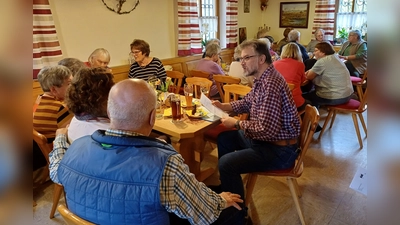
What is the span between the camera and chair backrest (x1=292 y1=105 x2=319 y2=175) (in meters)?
1.75

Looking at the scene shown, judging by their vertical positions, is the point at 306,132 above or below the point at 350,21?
below

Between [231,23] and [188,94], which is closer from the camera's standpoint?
[188,94]

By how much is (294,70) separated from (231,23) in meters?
2.85

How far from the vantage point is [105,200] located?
980 mm

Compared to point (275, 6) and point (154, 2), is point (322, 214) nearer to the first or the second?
point (154, 2)

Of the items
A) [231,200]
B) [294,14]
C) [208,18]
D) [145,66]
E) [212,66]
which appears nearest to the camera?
[231,200]

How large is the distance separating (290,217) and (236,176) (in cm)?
58

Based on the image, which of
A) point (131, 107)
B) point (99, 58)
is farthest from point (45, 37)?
point (131, 107)

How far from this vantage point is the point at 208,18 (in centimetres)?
537

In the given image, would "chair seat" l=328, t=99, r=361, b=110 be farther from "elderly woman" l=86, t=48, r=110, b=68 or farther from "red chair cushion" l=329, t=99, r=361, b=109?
"elderly woman" l=86, t=48, r=110, b=68

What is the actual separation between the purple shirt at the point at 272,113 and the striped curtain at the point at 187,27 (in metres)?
2.97

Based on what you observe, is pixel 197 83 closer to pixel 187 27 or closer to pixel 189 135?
pixel 189 135

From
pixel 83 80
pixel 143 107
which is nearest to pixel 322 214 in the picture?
pixel 143 107
